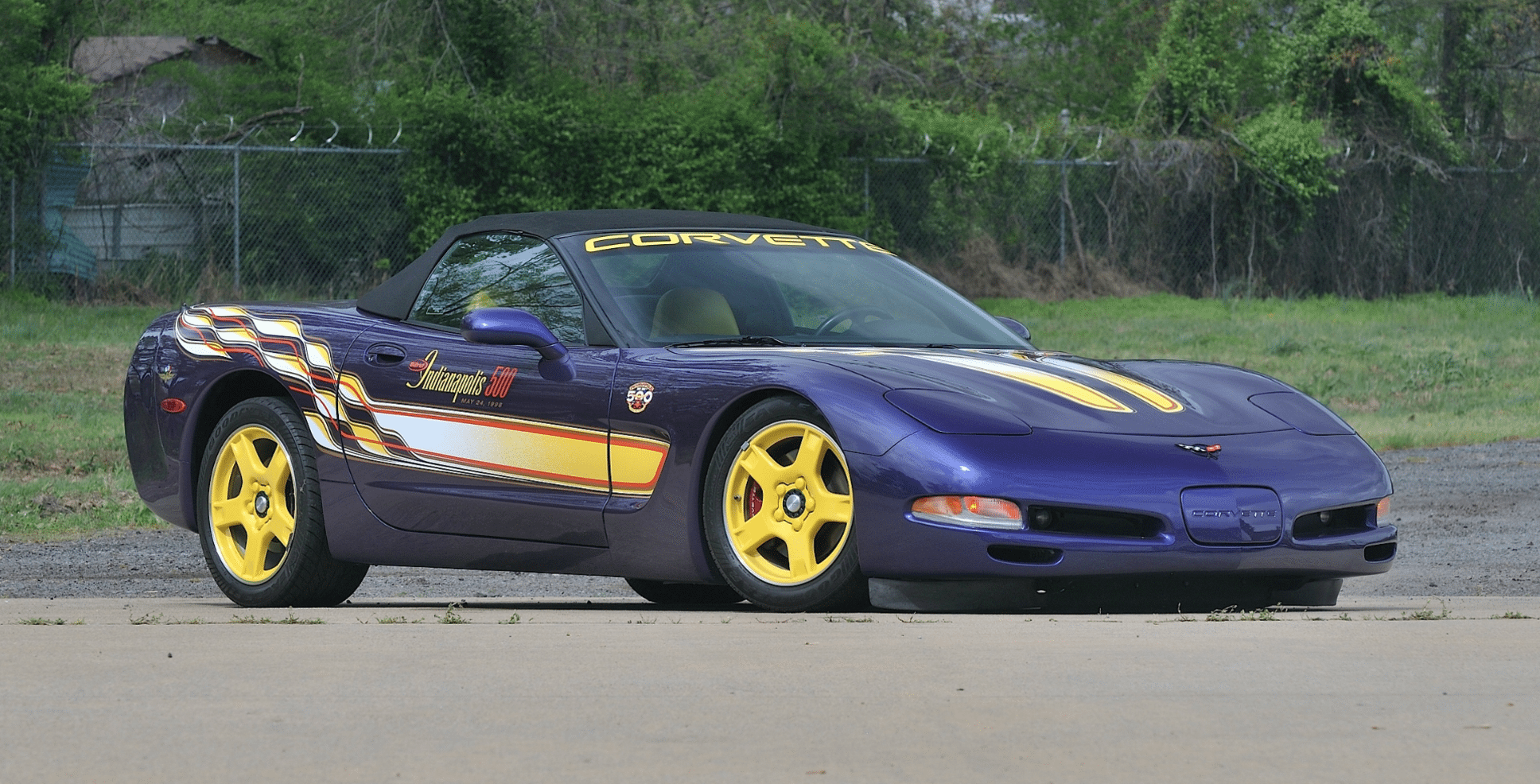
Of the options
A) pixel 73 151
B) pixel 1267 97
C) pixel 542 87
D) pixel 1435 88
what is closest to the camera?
pixel 73 151

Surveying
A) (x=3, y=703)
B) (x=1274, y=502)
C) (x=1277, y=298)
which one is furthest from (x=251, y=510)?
(x=1277, y=298)

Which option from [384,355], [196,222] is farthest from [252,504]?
[196,222]

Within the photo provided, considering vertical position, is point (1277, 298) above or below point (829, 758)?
below

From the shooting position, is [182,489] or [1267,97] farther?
[1267,97]

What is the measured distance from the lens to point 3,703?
143 inches

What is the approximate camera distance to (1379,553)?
5.54 meters

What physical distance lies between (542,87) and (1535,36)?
63.4 feet

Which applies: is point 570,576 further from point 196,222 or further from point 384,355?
point 196,222

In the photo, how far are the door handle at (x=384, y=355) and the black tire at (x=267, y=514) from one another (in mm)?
361

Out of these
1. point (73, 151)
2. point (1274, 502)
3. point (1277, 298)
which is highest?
point (1274, 502)

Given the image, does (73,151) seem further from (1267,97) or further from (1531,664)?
(1267,97)

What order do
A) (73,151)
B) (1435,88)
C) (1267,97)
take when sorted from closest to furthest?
(73,151)
(1435,88)
(1267,97)

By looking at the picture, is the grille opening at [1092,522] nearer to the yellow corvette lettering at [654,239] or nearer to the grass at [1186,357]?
the yellow corvette lettering at [654,239]

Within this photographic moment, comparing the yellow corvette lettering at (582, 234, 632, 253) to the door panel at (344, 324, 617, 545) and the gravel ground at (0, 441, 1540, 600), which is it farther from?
the gravel ground at (0, 441, 1540, 600)
